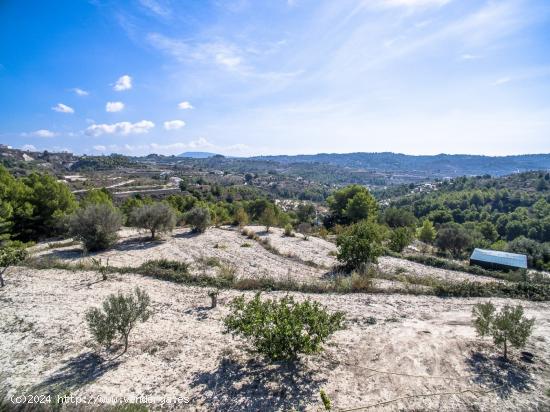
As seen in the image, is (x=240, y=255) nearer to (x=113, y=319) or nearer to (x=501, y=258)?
(x=113, y=319)

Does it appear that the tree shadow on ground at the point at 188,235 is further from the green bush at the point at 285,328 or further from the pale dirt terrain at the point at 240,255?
the green bush at the point at 285,328

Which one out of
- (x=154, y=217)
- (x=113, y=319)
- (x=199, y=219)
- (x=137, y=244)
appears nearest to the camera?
(x=113, y=319)

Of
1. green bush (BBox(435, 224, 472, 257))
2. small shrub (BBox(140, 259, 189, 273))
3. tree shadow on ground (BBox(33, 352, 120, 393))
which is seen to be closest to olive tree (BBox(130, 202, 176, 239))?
small shrub (BBox(140, 259, 189, 273))

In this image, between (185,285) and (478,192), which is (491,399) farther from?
(478,192)

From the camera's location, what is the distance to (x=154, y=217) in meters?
20.1

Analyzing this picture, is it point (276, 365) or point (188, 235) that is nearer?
point (276, 365)

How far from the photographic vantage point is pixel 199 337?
25.1 ft

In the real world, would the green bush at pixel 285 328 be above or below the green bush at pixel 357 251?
above

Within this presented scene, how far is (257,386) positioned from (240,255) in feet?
39.6

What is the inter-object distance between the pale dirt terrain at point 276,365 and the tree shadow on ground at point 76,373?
2 centimetres

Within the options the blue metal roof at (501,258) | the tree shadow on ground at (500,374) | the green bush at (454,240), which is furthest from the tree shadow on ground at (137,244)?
the green bush at (454,240)

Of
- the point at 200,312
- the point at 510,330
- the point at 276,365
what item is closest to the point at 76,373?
the point at 200,312

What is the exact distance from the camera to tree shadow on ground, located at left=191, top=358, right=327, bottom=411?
525 cm

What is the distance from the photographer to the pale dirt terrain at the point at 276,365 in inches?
208
